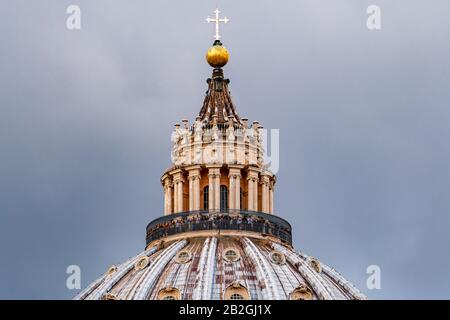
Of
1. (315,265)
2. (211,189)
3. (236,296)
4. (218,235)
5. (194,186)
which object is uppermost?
(194,186)

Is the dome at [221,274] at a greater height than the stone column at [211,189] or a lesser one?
lesser

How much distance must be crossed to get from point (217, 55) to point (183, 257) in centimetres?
2179

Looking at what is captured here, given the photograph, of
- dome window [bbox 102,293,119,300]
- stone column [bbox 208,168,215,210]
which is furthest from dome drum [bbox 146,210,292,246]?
dome window [bbox 102,293,119,300]

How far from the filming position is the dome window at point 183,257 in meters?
146

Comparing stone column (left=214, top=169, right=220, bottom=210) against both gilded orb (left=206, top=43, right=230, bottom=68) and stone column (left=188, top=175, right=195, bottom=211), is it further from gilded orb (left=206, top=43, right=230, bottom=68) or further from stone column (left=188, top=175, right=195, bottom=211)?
gilded orb (left=206, top=43, right=230, bottom=68)

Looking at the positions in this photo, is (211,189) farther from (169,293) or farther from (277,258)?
(169,293)

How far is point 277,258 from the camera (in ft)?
482

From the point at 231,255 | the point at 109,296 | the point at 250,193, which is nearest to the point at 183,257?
the point at 231,255

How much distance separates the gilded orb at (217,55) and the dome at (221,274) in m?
17.7

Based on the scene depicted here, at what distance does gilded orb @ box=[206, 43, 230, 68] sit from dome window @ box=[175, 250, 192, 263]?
20.9 m

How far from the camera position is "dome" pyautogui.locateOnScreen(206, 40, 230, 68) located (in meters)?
162

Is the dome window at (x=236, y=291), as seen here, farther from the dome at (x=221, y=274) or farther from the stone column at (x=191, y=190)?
the stone column at (x=191, y=190)

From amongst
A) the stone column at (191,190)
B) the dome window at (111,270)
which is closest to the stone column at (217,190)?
the stone column at (191,190)
